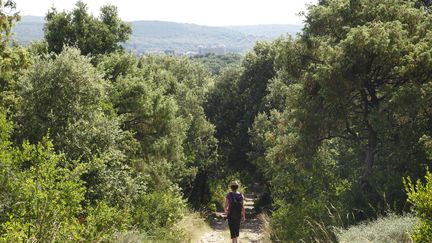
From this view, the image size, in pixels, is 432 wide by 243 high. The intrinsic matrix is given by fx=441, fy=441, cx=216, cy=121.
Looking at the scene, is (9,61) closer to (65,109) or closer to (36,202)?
(65,109)

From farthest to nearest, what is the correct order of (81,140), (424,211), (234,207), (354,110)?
(354,110) → (234,207) → (81,140) → (424,211)

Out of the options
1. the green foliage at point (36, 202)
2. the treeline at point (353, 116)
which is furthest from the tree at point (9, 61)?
the treeline at point (353, 116)

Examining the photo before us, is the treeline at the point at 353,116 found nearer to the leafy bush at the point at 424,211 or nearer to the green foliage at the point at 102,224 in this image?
the leafy bush at the point at 424,211

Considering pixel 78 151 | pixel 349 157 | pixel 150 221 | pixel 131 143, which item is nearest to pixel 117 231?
pixel 78 151

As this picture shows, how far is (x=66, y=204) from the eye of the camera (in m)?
8.56

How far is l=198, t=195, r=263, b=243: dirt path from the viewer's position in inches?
783

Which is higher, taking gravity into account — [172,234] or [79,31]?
[79,31]

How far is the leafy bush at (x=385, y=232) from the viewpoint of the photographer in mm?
8234

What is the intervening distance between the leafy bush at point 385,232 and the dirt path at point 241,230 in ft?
26.4

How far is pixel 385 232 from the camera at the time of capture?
27.6 ft

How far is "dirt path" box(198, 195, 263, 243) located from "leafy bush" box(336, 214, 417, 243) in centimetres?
805

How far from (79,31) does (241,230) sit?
1378 cm

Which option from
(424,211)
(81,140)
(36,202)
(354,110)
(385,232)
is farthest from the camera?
(354,110)

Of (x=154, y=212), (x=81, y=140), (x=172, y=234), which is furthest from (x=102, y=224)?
(x=172, y=234)
